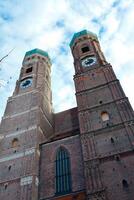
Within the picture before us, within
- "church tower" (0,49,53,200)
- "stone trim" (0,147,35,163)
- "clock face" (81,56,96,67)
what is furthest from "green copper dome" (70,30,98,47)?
"stone trim" (0,147,35,163)

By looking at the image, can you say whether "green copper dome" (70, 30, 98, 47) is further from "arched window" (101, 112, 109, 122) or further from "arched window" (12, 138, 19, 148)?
"arched window" (12, 138, 19, 148)

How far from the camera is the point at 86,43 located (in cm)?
3775

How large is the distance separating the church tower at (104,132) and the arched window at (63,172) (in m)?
2.13

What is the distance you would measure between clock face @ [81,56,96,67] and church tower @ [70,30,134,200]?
0.17 meters

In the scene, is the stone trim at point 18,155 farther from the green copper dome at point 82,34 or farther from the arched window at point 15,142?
the green copper dome at point 82,34

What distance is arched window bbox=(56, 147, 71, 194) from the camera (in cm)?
2045

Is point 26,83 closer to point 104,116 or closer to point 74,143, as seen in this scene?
point 74,143

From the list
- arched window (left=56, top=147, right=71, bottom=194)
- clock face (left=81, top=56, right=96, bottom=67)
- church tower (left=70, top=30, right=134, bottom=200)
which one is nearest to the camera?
church tower (left=70, top=30, right=134, bottom=200)

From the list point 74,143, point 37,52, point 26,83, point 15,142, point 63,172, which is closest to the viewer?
point 63,172

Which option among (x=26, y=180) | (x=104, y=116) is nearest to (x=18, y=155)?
(x=26, y=180)

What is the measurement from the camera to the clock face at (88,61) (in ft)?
107

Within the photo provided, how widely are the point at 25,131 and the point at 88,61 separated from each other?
43.7ft

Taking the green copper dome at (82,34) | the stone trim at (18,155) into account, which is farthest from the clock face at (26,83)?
the stone trim at (18,155)

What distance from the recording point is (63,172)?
21688mm
